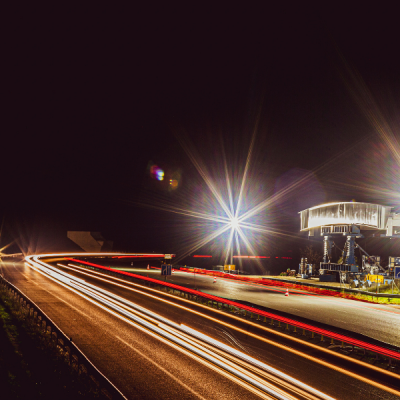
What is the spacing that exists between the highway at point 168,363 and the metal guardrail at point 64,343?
820 mm

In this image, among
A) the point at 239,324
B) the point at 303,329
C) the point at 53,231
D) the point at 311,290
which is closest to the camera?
the point at 303,329

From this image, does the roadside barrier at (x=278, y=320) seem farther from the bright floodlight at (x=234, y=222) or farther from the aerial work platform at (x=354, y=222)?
the bright floodlight at (x=234, y=222)

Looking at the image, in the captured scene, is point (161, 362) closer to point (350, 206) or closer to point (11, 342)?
point (11, 342)

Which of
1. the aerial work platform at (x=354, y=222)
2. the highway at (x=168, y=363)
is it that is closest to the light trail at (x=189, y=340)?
the highway at (x=168, y=363)

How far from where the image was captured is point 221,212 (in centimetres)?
13575

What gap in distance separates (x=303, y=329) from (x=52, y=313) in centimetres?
1111

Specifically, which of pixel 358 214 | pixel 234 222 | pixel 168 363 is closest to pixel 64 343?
pixel 168 363

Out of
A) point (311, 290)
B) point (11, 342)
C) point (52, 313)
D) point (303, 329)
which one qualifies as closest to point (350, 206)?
point (311, 290)

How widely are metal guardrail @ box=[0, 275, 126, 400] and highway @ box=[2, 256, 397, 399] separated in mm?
820

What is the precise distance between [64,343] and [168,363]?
2877mm

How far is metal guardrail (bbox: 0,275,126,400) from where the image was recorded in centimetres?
685

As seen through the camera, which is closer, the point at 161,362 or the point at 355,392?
the point at 355,392

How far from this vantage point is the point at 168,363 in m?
10.2

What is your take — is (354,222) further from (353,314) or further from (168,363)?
(168,363)
